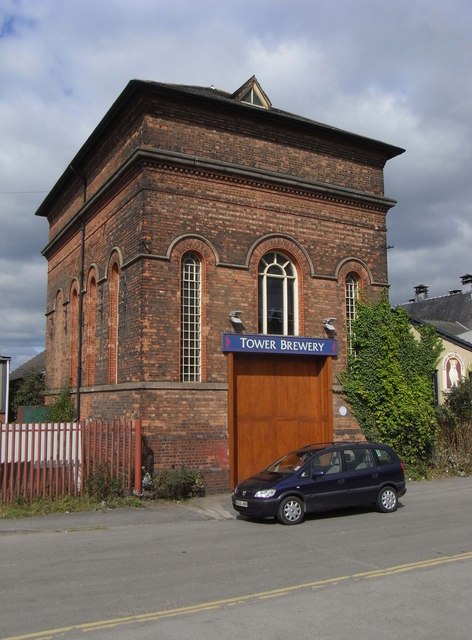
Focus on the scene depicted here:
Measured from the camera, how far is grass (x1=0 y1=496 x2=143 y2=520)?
1273cm

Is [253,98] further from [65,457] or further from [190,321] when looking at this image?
[65,457]

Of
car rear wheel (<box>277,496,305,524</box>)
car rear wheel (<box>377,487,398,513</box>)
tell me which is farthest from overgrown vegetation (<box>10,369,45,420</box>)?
car rear wheel (<box>377,487,398,513</box>)

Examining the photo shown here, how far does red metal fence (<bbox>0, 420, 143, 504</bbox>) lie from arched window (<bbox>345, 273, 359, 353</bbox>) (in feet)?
23.5

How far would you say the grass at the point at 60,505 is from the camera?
41.8 ft

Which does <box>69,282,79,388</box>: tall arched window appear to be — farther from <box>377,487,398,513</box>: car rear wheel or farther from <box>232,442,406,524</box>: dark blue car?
<box>377,487,398,513</box>: car rear wheel

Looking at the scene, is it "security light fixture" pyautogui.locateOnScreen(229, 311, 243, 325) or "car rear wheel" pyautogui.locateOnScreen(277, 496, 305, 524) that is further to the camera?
"security light fixture" pyautogui.locateOnScreen(229, 311, 243, 325)

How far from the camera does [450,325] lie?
39.3 meters

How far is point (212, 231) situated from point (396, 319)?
6.34 meters

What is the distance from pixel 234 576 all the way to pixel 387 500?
601 centimetres

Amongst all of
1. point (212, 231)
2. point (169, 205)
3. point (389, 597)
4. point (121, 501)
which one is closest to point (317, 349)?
point (212, 231)

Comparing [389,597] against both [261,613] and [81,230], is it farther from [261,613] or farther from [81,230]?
[81,230]

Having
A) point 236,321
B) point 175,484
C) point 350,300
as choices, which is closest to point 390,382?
point 350,300

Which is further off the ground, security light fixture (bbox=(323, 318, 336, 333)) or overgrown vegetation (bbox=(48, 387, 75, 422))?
security light fixture (bbox=(323, 318, 336, 333))

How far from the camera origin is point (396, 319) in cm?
1892
